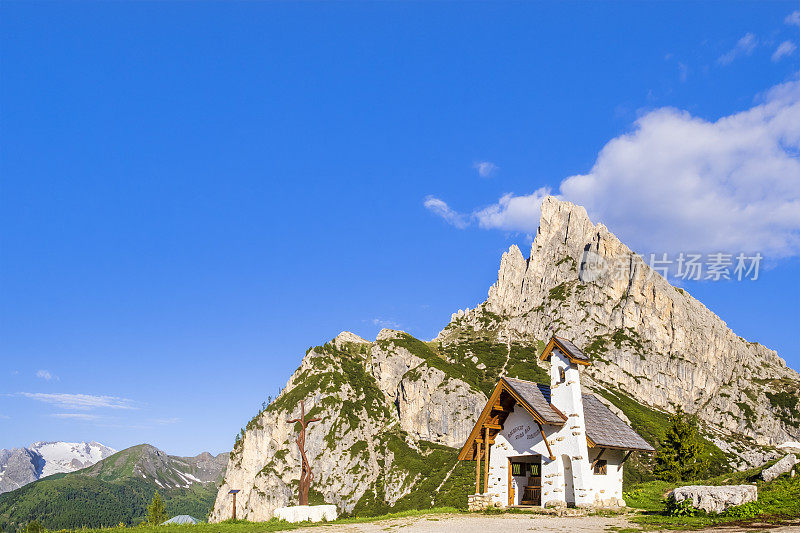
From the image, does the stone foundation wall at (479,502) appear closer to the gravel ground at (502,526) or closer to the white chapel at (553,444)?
the white chapel at (553,444)

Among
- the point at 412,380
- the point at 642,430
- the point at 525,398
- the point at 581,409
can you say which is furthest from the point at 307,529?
the point at 412,380

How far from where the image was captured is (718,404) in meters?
198

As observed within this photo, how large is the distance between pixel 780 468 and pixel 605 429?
841cm

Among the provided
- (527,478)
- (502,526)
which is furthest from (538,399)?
(502,526)

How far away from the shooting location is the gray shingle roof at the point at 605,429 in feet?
101

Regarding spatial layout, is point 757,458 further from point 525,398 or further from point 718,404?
point 525,398

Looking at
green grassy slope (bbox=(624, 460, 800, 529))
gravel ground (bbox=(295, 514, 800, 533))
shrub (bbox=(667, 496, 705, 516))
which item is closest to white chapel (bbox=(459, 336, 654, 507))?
green grassy slope (bbox=(624, 460, 800, 529))

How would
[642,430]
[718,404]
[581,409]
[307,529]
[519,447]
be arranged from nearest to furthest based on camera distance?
[307,529]
[581,409]
[519,447]
[642,430]
[718,404]

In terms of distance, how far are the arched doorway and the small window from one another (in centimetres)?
138

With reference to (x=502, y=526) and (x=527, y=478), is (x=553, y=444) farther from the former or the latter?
(x=502, y=526)

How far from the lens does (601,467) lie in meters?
30.8

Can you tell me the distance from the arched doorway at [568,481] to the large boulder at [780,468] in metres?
9.43

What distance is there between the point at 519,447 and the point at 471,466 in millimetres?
137264

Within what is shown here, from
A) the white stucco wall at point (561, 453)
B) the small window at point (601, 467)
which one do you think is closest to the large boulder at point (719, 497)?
the white stucco wall at point (561, 453)
